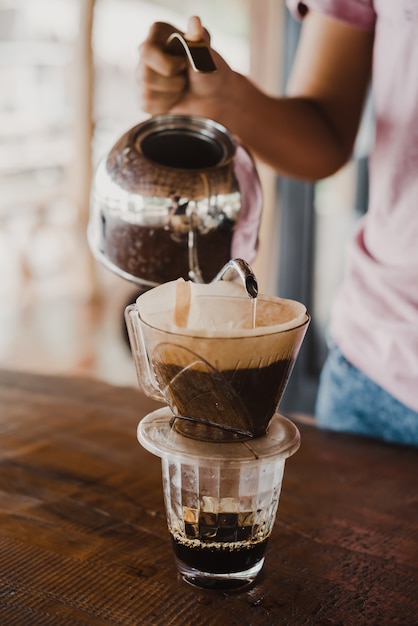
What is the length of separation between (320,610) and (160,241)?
0.40m

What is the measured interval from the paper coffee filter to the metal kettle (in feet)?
0.54

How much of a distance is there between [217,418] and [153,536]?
0.65 feet

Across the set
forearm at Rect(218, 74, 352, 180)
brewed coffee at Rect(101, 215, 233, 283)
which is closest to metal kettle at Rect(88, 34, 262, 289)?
brewed coffee at Rect(101, 215, 233, 283)

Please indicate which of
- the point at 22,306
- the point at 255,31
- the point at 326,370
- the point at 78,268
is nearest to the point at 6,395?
the point at 326,370

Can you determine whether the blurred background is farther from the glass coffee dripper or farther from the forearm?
the glass coffee dripper

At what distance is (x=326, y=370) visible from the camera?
118 cm

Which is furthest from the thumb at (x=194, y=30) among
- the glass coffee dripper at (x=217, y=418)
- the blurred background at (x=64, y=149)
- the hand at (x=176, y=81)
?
the blurred background at (x=64, y=149)

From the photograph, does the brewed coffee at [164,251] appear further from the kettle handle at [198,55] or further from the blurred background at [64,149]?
the blurred background at [64,149]

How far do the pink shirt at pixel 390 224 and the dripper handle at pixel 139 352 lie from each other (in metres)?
0.45

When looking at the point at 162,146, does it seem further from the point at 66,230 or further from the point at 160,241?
the point at 66,230

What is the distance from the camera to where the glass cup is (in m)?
0.65

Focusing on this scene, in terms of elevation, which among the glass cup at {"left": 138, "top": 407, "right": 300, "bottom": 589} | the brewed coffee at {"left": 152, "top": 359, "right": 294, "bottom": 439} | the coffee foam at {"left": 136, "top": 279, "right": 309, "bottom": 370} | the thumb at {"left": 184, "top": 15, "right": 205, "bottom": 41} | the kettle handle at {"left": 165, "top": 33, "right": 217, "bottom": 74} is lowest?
the glass cup at {"left": 138, "top": 407, "right": 300, "bottom": 589}

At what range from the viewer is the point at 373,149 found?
43.1 inches

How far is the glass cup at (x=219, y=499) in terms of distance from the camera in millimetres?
653
